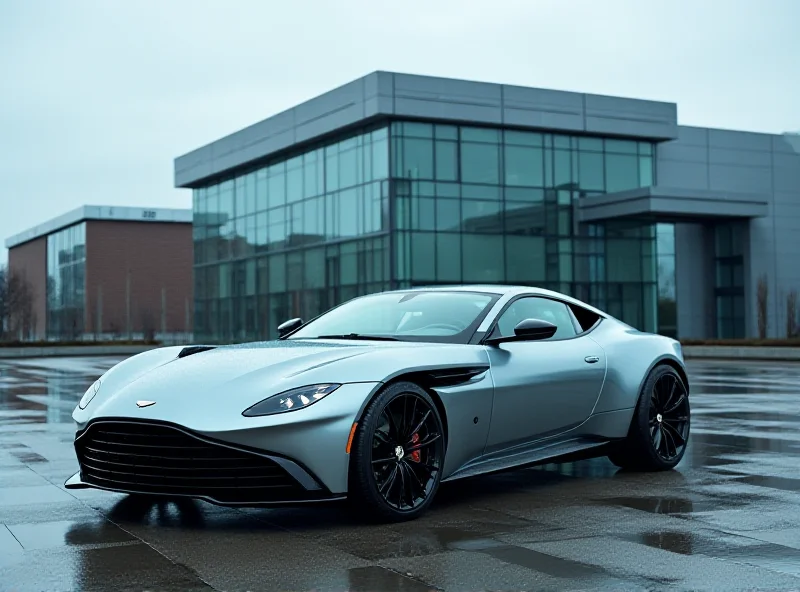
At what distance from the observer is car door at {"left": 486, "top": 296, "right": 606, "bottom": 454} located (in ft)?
21.9

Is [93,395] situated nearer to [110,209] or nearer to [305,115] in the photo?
[305,115]

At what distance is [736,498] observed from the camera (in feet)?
22.1

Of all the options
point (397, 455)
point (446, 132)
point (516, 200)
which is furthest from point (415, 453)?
point (516, 200)

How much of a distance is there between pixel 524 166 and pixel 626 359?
110ft

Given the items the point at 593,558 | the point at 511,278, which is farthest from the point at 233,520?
the point at 511,278

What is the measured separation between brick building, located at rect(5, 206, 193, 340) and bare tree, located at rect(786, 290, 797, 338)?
5537 cm

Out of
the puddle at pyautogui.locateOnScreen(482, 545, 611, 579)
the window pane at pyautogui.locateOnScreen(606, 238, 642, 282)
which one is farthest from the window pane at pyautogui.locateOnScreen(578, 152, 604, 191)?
the puddle at pyautogui.locateOnScreen(482, 545, 611, 579)

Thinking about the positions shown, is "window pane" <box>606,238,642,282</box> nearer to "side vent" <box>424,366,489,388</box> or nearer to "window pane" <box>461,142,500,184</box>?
"window pane" <box>461,142,500,184</box>

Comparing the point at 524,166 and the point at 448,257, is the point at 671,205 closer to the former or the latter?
the point at 524,166

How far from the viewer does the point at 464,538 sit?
5.53 meters

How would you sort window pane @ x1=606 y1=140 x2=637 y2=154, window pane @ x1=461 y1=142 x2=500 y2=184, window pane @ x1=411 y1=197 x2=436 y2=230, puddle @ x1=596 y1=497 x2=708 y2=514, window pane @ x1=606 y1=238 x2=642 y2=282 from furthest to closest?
window pane @ x1=606 y1=140 x2=637 y2=154
window pane @ x1=606 y1=238 x2=642 y2=282
window pane @ x1=461 y1=142 x2=500 y2=184
window pane @ x1=411 y1=197 x2=436 y2=230
puddle @ x1=596 y1=497 x2=708 y2=514

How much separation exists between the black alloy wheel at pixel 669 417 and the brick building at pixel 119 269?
8162 centimetres

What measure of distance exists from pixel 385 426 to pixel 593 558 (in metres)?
1.36

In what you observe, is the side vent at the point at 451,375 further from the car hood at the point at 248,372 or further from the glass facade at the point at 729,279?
the glass facade at the point at 729,279
